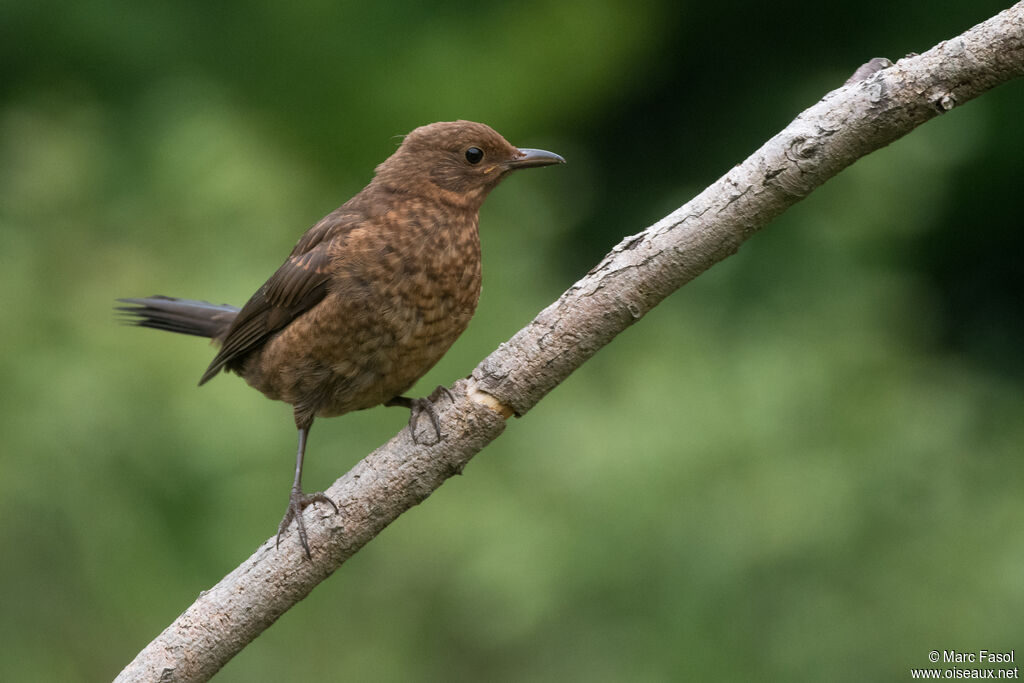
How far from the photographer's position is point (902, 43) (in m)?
4.52

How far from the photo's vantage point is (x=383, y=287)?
9.27 ft

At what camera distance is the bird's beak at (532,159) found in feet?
9.96

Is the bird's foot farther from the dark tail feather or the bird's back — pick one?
the dark tail feather

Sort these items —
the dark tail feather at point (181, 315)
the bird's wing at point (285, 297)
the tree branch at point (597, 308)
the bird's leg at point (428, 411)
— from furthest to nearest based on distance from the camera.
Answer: the dark tail feather at point (181, 315)
the bird's wing at point (285, 297)
the bird's leg at point (428, 411)
the tree branch at point (597, 308)

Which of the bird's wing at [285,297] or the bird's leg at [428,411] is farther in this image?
the bird's wing at [285,297]

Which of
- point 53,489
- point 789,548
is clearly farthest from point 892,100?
point 53,489

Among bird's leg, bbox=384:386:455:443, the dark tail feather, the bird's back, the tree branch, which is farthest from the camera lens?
the dark tail feather

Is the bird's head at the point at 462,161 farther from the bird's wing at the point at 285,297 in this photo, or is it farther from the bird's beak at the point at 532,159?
the bird's wing at the point at 285,297

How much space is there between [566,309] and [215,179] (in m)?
2.50

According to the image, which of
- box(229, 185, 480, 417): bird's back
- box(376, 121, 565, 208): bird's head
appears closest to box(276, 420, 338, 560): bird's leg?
box(229, 185, 480, 417): bird's back

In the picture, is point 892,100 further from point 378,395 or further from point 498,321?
point 498,321

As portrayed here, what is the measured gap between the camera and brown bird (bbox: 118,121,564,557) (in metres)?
2.84

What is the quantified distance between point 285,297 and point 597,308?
3.81 feet

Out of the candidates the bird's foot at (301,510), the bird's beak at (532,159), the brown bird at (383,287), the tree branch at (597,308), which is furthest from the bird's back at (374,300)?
the tree branch at (597,308)
